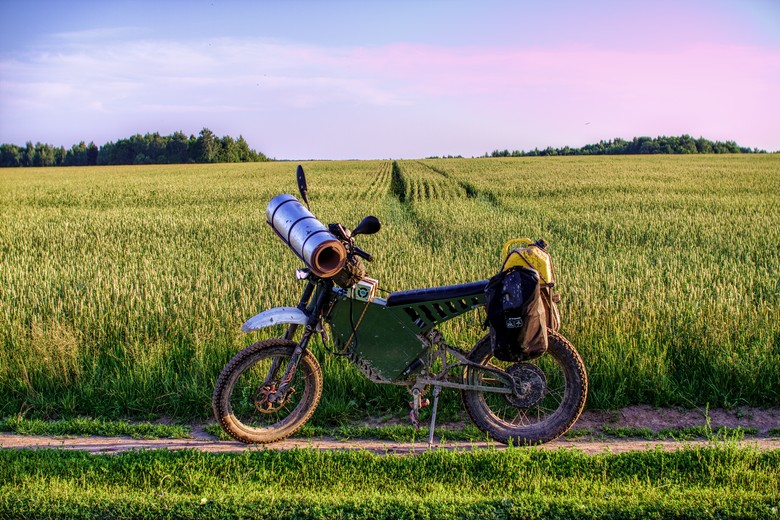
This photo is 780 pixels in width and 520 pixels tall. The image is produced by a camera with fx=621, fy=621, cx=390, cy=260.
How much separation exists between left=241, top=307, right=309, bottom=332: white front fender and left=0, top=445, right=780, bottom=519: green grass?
2.96 ft

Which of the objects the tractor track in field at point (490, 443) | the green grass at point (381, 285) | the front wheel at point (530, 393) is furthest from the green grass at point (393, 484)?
the green grass at point (381, 285)

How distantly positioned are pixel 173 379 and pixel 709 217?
16.1 meters

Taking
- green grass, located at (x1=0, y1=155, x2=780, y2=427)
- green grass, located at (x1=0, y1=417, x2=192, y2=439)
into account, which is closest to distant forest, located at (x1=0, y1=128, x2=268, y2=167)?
green grass, located at (x1=0, y1=155, x2=780, y2=427)

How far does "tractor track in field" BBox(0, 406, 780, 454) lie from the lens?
4637mm

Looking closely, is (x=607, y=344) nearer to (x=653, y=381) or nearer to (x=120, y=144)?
(x=653, y=381)

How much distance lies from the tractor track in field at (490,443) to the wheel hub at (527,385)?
1.18ft

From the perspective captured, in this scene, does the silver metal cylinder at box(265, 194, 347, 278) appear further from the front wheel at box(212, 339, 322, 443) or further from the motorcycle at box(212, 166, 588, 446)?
the front wheel at box(212, 339, 322, 443)

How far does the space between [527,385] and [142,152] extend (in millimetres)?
117518

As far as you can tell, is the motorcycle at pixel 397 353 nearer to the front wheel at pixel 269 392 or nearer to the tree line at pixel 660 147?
the front wheel at pixel 269 392

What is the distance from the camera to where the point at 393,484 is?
393 cm

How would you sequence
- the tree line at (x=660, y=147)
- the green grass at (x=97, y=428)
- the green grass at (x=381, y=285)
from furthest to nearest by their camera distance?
the tree line at (x=660, y=147) < the green grass at (x=381, y=285) < the green grass at (x=97, y=428)

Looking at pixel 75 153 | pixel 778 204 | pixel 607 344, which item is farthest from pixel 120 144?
pixel 607 344

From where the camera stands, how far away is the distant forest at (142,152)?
354 feet

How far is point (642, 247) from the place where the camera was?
12.5 meters
